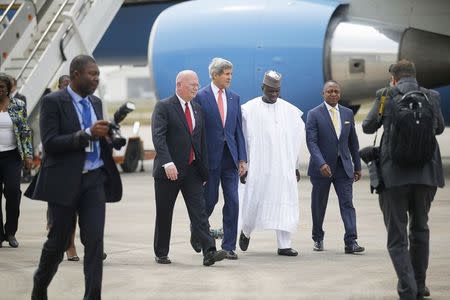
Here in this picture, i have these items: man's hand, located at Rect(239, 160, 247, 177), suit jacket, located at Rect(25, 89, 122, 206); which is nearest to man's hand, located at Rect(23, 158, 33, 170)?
man's hand, located at Rect(239, 160, 247, 177)

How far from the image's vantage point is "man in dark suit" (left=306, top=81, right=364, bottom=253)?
10.0 meters

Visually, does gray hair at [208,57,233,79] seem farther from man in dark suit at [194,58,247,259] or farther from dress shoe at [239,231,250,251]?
dress shoe at [239,231,250,251]

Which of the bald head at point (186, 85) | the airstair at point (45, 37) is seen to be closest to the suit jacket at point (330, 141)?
the bald head at point (186, 85)

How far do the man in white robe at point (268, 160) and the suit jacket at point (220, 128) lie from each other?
0.82ft

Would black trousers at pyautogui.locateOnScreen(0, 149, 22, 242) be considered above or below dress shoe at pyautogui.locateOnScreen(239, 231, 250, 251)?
above

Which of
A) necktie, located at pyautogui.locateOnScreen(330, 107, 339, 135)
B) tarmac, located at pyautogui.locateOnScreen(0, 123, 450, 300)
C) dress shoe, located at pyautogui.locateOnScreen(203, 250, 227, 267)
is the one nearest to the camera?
tarmac, located at pyautogui.locateOnScreen(0, 123, 450, 300)

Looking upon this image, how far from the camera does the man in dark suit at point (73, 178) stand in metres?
6.70

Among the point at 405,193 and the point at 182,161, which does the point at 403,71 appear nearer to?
the point at 405,193

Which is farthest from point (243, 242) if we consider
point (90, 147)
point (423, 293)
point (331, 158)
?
point (90, 147)

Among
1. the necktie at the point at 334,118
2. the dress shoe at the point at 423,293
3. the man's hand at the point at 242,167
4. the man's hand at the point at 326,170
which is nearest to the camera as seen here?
the dress shoe at the point at 423,293

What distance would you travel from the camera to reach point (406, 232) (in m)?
7.25

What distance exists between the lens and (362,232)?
36.7 feet

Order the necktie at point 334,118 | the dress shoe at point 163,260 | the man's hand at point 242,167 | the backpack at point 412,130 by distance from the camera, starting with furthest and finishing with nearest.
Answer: the necktie at point 334,118, the man's hand at point 242,167, the dress shoe at point 163,260, the backpack at point 412,130

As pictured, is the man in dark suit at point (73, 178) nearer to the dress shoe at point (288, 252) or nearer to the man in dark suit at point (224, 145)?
the man in dark suit at point (224, 145)
